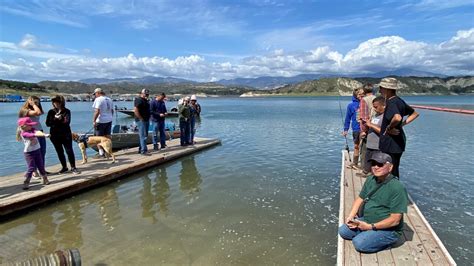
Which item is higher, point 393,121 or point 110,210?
point 393,121

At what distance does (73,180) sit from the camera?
28.1ft

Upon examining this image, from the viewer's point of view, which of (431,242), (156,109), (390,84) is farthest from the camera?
(156,109)

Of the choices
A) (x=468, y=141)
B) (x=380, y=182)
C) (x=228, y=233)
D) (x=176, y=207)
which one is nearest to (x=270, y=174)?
(x=176, y=207)

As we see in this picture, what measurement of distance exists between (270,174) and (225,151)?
4.76 meters

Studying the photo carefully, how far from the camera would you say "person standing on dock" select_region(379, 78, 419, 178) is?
17.3ft

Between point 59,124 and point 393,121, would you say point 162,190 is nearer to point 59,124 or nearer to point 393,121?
point 59,124

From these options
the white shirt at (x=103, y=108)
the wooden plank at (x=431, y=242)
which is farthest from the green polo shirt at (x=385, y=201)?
the white shirt at (x=103, y=108)

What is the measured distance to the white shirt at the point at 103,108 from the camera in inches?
393

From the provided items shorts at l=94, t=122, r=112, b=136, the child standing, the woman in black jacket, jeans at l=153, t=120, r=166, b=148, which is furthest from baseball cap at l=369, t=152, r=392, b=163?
jeans at l=153, t=120, r=166, b=148

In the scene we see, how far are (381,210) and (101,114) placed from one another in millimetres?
A: 8746

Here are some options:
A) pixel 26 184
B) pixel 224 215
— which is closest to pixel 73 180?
pixel 26 184

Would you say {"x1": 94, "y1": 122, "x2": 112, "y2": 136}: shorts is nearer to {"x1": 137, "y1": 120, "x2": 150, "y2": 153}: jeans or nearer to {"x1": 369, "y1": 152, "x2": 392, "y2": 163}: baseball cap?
{"x1": 137, "y1": 120, "x2": 150, "y2": 153}: jeans

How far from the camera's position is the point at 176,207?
7727 mm

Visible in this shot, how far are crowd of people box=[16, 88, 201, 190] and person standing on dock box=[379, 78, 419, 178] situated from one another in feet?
24.5
